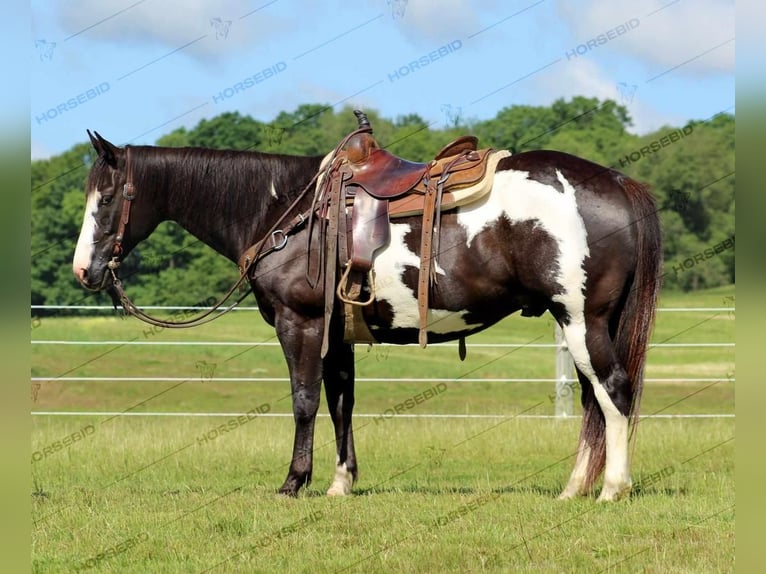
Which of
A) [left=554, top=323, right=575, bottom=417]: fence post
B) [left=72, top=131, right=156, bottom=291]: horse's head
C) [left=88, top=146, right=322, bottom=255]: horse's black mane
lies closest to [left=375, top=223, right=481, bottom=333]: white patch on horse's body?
[left=88, top=146, right=322, bottom=255]: horse's black mane

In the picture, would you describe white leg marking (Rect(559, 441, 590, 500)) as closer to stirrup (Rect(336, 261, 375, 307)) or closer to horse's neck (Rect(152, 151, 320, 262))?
stirrup (Rect(336, 261, 375, 307))

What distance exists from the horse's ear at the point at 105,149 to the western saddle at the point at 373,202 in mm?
1459

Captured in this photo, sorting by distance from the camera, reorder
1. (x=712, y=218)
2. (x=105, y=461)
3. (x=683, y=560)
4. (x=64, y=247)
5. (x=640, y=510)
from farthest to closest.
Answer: (x=712, y=218) < (x=64, y=247) < (x=105, y=461) < (x=640, y=510) < (x=683, y=560)

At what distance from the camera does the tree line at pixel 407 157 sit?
37.3 m

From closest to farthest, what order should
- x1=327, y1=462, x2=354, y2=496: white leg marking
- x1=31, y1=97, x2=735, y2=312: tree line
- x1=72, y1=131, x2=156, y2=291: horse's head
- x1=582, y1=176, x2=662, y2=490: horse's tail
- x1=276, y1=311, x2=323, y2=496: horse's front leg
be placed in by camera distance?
1. x1=582, y1=176, x2=662, y2=490: horse's tail
2. x1=276, y1=311, x2=323, y2=496: horse's front leg
3. x1=327, y1=462, x2=354, y2=496: white leg marking
4. x1=72, y1=131, x2=156, y2=291: horse's head
5. x1=31, y1=97, x2=735, y2=312: tree line

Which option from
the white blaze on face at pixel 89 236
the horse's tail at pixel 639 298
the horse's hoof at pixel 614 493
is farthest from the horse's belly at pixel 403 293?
the white blaze on face at pixel 89 236

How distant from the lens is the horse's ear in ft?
22.3

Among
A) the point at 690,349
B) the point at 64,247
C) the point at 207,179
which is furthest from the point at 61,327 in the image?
the point at 207,179

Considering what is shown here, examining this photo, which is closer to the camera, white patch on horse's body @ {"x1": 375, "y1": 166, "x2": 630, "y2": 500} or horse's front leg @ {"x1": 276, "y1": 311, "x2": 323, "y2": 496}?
white patch on horse's body @ {"x1": 375, "y1": 166, "x2": 630, "y2": 500}

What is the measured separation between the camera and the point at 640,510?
5809 mm

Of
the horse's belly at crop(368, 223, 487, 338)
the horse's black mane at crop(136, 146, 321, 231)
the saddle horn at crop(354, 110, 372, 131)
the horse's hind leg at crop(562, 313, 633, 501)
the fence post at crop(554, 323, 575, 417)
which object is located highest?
the saddle horn at crop(354, 110, 372, 131)
